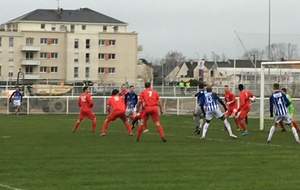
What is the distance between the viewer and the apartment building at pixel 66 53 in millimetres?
107250

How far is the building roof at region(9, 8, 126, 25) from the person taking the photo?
117 meters

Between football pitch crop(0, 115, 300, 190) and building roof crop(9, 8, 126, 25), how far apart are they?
9268 centimetres

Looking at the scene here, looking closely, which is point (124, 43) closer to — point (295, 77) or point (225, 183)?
point (295, 77)

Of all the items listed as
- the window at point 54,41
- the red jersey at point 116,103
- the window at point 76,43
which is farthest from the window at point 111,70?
the red jersey at point 116,103

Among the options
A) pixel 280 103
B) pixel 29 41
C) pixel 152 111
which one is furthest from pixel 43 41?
pixel 280 103

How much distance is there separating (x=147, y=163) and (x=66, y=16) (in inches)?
4062

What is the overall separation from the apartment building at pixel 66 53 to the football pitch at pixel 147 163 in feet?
272

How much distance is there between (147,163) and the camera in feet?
53.9

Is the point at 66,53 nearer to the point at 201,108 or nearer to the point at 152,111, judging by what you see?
the point at 201,108

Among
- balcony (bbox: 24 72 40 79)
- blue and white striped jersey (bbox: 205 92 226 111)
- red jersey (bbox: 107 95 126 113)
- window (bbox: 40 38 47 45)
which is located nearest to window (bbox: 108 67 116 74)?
window (bbox: 40 38 47 45)

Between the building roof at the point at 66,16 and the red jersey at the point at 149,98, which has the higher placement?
the building roof at the point at 66,16

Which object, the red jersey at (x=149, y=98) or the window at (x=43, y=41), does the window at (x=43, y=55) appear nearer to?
the window at (x=43, y=41)

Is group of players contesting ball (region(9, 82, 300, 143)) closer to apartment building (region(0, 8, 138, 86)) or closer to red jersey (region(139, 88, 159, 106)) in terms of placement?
red jersey (region(139, 88, 159, 106))

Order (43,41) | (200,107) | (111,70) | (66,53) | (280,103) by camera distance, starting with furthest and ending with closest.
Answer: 1. (111,70)
2. (66,53)
3. (43,41)
4. (200,107)
5. (280,103)
